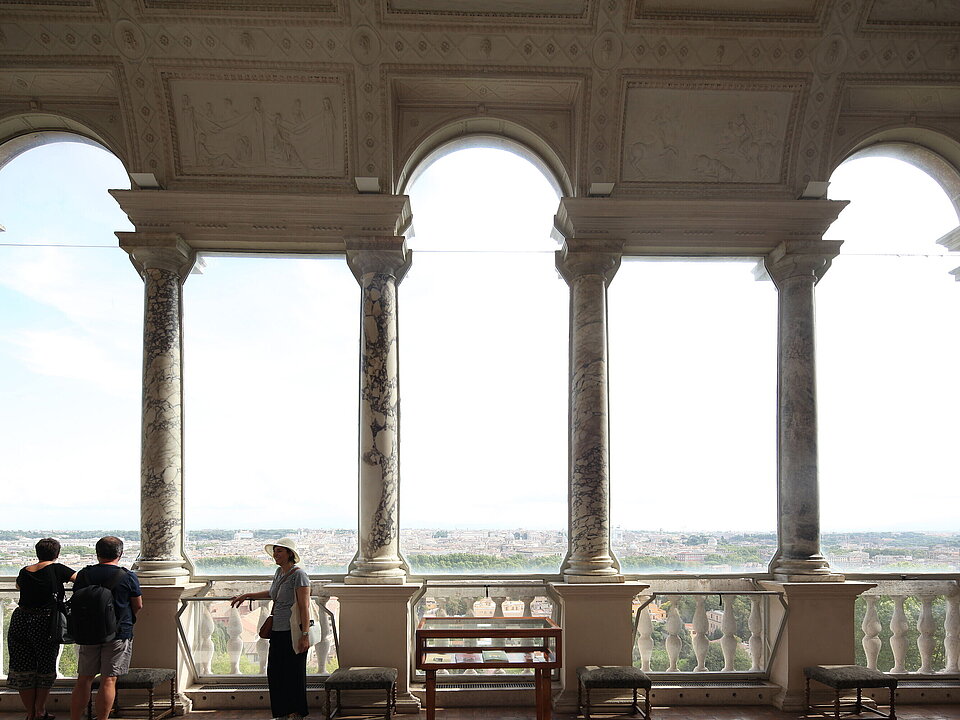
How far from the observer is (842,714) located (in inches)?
302

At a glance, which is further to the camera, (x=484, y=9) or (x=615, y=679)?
(x=484, y=9)

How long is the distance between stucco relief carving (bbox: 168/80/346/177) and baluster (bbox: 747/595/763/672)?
6.57 m

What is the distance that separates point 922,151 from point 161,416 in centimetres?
923

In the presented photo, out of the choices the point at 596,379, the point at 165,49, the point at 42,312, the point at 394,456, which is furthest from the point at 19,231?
the point at 596,379

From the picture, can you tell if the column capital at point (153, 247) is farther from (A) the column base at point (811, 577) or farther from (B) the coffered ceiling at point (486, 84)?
(A) the column base at point (811, 577)

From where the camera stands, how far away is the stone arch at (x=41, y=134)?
8648mm

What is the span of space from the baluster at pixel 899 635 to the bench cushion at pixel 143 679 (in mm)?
7434

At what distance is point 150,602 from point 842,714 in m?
6.96

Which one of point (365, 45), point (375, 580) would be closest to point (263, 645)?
point (375, 580)

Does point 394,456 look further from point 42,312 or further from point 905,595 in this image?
point 905,595

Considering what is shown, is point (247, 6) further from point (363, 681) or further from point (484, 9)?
point (363, 681)

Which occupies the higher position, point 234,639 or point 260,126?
point 260,126

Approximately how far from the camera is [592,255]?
28.3 ft

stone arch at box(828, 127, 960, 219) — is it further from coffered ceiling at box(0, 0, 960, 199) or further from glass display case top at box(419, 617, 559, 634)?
glass display case top at box(419, 617, 559, 634)
